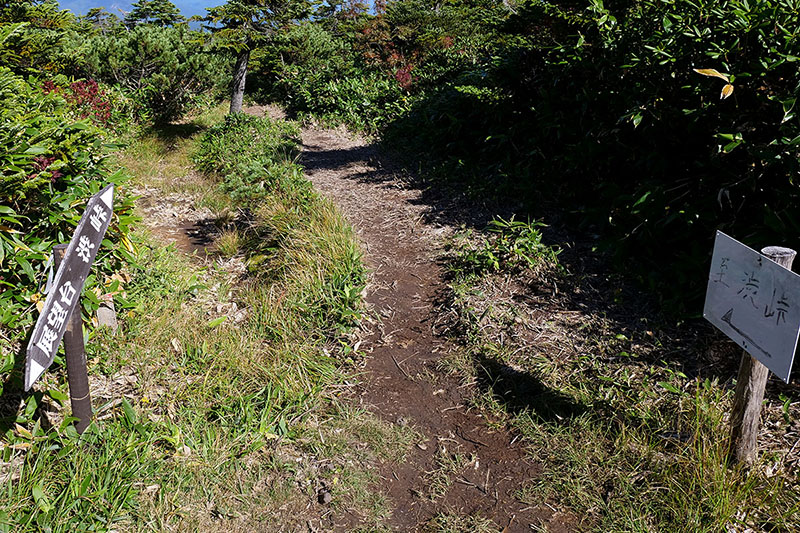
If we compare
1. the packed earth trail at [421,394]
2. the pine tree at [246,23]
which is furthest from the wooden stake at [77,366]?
the pine tree at [246,23]

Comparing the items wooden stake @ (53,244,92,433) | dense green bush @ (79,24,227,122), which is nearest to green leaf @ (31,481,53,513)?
wooden stake @ (53,244,92,433)

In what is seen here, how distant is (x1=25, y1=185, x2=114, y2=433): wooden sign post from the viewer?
6.96 feet

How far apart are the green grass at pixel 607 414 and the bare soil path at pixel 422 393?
12cm

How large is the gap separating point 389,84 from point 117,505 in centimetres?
1052

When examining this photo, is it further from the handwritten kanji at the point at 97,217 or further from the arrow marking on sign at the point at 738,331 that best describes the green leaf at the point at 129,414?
the arrow marking on sign at the point at 738,331

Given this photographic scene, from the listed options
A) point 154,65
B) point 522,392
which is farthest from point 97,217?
point 154,65

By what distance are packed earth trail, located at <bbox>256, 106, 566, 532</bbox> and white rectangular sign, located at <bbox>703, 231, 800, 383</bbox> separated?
4.11 ft

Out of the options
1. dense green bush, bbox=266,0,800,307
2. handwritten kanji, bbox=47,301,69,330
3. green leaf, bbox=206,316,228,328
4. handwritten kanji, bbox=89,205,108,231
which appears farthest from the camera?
green leaf, bbox=206,316,228,328

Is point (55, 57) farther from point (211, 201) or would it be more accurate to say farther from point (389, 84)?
point (389, 84)

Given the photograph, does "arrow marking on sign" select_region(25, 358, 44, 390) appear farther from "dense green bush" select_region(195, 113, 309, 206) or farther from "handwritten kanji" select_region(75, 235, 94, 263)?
"dense green bush" select_region(195, 113, 309, 206)

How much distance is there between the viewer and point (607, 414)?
338cm

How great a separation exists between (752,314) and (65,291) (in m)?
2.88

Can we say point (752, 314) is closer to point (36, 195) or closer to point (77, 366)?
point (77, 366)

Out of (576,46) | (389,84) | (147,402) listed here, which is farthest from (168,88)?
(147,402)
